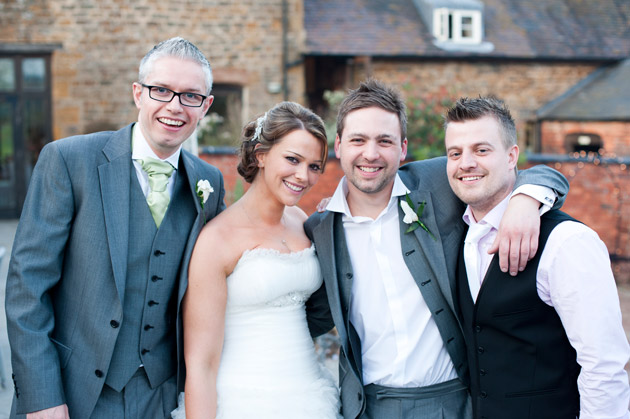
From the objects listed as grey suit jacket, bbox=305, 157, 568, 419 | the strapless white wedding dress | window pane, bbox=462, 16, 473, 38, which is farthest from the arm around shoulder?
window pane, bbox=462, 16, 473, 38

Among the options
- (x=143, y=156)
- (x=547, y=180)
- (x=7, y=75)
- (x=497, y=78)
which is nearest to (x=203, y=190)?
(x=143, y=156)

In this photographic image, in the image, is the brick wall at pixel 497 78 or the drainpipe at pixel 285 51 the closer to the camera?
the drainpipe at pixel 285 51

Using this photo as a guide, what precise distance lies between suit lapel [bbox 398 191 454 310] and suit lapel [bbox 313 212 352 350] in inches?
11.0

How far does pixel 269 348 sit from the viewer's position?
2.69m

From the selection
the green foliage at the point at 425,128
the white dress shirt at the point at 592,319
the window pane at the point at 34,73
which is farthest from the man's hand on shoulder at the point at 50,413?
the window pane at the point at 34,73

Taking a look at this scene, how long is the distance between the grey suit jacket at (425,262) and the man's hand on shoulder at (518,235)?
19cm

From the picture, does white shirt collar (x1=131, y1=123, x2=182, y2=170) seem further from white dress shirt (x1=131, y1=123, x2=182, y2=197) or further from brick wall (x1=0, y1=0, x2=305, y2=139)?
brick wall (x1=0, y1=0, x2=305, y2=139)

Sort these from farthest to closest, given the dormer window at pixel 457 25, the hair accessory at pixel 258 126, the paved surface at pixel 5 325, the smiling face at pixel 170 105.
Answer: the dormer window at pixel 457 25, the paved surface at pixel 5 325, the hair accessory at pixel 258 126, the smiling face at pixel 170 105

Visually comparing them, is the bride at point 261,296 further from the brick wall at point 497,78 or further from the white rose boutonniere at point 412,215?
the brick wall at point 497,78

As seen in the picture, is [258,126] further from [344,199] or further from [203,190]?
[344,199]

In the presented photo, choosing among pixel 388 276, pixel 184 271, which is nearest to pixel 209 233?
pixel 184 271

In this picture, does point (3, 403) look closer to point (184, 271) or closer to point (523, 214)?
point (184, 271)

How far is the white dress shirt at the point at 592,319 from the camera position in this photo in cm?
215

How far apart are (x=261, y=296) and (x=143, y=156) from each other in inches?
31.1
